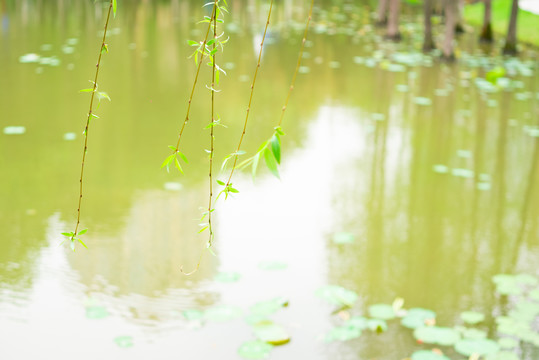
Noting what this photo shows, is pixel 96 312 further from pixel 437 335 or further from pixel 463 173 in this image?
pixel 463 173

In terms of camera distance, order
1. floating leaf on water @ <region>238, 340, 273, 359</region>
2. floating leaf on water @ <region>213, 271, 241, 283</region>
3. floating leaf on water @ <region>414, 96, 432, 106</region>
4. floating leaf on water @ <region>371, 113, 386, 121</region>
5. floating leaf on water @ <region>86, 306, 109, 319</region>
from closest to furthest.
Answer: floating leaf on water @ <region>238, 340, 273, 359</region> → floating leaf on water @ <region>86, 306, 109, 319</region> → floating leaf on water @ <region>213, 271, 241, 283</region> → floating leaf on water @ <region>371, 113, 386, 121</region> → floating leaf on water @ <region>414, 96, 432, 106</region>

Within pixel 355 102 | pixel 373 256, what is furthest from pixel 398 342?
pixel 355 102

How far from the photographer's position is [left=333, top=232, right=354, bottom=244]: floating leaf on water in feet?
13.4

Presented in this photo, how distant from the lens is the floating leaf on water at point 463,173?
528 cm

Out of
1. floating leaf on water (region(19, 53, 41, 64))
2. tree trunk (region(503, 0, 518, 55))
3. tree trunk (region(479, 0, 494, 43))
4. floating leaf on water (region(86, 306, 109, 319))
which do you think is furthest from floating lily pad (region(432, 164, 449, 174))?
tree trunk (region(479, 0, 494, 43))

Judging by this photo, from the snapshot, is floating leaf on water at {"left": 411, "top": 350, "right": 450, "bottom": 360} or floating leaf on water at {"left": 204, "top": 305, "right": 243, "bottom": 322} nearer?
floating leaf on water at {"left": 411, "top": 350, "right": 450, "bottom": 360}

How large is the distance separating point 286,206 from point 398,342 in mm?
1661

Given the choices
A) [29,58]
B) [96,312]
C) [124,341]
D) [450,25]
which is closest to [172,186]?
[96,312]

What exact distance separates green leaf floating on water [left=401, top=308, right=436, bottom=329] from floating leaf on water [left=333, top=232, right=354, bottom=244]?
84cm

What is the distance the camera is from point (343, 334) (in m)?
3.09

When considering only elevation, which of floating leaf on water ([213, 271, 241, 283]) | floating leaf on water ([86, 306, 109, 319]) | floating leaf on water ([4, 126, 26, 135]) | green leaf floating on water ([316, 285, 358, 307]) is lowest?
green leaf floating on water ([316, 285, 358, 307])

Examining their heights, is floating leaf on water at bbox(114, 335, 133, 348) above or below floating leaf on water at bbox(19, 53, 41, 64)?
below

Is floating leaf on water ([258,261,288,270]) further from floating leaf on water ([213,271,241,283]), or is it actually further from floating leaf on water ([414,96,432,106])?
floating leaf on water ([414,96,432,106])

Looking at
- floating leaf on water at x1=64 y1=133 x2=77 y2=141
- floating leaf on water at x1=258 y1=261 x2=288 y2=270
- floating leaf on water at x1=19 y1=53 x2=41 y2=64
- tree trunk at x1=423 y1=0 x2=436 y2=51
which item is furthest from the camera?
tree trunk at x1=423 y1=0 x2=436 y2=51
